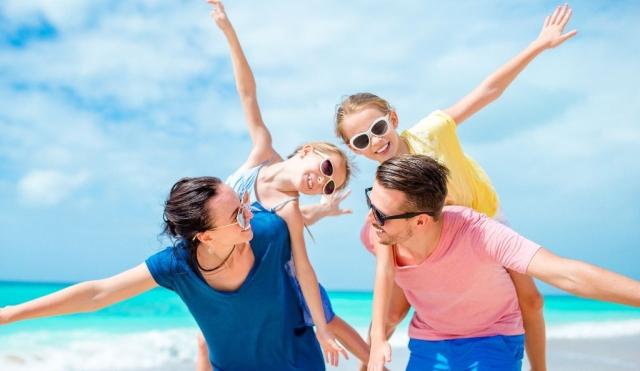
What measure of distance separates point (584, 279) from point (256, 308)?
5.84 ft

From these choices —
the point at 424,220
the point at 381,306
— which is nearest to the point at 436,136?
the point at 424,220

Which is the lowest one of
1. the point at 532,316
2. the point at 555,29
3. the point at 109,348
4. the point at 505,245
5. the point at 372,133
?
the point at 109,348

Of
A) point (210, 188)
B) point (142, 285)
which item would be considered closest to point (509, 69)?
point (210, 188)

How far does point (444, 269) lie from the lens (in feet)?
12.7

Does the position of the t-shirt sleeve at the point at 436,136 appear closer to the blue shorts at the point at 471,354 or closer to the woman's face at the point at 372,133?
the woman's face at the point at 372,133

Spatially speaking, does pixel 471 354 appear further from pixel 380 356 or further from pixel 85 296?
pixel 85 296

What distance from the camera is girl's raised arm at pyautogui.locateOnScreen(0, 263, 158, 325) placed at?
3525 mm

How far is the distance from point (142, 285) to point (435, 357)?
5.87ft

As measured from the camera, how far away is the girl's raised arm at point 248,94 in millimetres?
4887

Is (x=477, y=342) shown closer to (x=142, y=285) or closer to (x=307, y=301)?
(x=307, y=301)

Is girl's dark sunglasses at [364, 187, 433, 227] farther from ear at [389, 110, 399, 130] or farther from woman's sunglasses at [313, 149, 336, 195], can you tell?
ear at [389, 110, 399, 130]

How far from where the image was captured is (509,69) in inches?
188

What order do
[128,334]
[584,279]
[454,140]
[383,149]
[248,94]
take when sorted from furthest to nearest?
[128,334] < [248,94] < [454,140] < [383,149] < [584,279]

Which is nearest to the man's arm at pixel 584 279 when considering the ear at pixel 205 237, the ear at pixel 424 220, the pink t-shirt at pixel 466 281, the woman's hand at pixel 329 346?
the pink t-shirt at pixel 466 281
